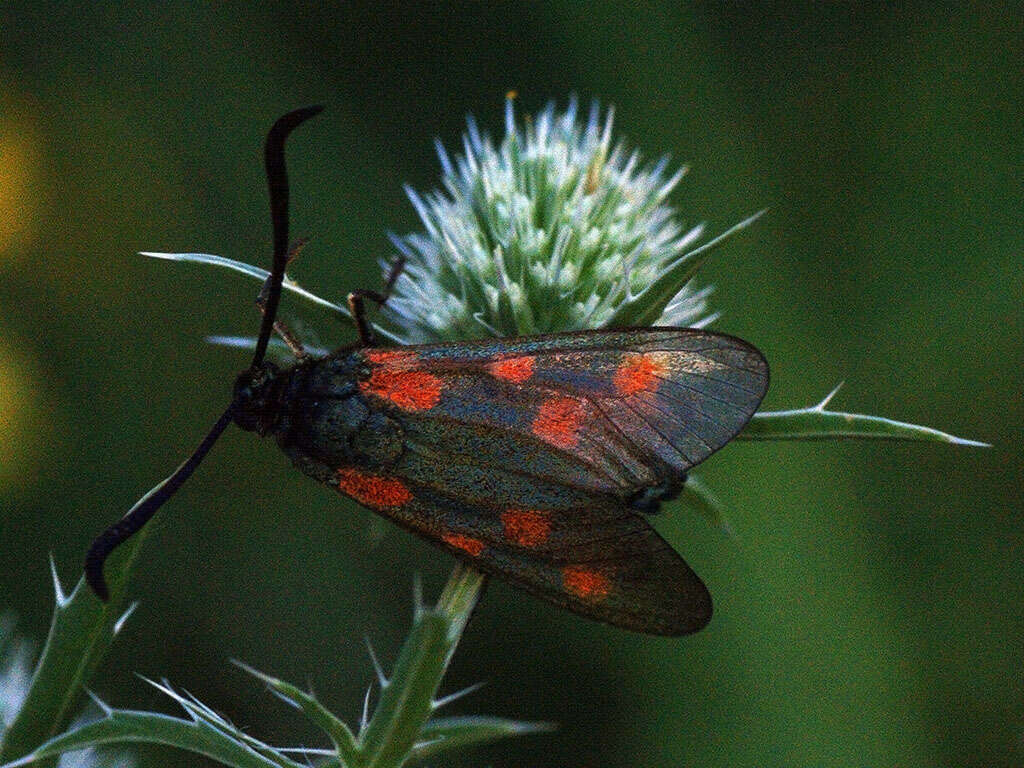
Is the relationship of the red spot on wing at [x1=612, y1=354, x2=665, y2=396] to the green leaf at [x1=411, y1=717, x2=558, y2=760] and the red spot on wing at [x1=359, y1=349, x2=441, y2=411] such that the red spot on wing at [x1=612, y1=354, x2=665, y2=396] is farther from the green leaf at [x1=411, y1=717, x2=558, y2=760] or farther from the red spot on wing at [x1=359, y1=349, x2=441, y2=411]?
the green leaf at [x1=411, y1=717, x2=558, y2=760]

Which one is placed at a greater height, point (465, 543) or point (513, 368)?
point (513, 368)

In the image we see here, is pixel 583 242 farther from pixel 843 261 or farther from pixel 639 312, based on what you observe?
pixel 843 261

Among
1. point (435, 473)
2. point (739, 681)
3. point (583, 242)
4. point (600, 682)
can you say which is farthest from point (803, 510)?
point (435, 473)

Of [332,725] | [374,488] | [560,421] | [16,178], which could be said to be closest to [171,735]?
[332,725]

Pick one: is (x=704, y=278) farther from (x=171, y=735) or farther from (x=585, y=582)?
(x=171, y=735)

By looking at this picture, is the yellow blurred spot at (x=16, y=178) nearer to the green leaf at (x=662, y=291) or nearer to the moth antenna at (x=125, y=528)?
the moth antenna at (x=125, y=528)

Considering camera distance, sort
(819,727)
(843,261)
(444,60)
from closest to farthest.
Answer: (819,727) → (843,261) → (444,60)
